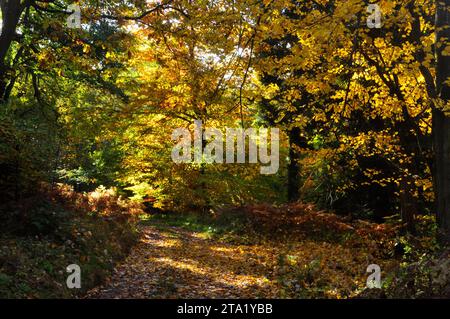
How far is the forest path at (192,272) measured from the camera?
7.84 m

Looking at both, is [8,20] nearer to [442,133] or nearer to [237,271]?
[237,271]

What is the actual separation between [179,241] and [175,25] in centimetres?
812

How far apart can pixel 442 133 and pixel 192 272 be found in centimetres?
619

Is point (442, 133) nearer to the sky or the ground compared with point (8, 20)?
nearer to the ground

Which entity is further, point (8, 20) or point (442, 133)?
point (8, 20)

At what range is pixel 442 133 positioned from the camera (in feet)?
25.9

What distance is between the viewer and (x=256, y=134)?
64.3 feet

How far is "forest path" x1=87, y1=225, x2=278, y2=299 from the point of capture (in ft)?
→ 25.7

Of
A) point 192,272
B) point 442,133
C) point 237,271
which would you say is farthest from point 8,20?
point 442,133

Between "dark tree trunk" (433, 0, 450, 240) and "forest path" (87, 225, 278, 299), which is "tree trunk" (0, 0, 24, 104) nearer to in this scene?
"forest path" (87, 225, 278, 299)

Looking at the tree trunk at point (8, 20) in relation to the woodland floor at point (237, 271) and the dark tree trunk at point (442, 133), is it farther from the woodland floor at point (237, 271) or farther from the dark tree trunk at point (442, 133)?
the dark tree trunk at point (442, 133)
